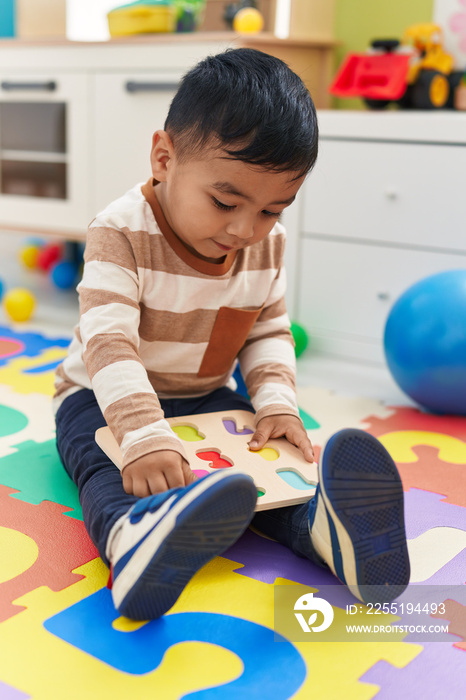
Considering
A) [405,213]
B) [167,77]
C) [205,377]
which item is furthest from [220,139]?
[167,77]

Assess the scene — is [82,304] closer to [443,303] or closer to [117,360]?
[117,360]

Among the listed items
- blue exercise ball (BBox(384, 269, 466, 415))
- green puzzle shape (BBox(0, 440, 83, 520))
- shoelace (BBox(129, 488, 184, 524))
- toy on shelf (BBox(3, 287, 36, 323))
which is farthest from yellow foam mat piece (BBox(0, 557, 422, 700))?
toy on shelf (BBox(3, 287, 36, 323))

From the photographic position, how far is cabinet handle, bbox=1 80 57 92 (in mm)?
2203

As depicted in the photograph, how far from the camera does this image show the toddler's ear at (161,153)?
95 cm

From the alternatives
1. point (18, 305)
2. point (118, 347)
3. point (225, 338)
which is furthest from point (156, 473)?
point (18, 305)

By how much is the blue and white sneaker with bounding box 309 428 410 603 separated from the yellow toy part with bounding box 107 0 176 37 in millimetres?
1618

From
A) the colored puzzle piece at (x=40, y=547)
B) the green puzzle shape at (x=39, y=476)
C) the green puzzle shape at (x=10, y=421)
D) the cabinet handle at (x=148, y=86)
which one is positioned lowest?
the green puzzle shape at (x=10, y=421)

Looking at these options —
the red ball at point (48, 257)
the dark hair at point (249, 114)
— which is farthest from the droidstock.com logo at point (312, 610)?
the red ball at point (48, 257)

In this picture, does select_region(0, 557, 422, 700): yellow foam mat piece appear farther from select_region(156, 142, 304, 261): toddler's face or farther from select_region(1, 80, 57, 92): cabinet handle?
select_region(1, 80, 57, 92): cabinet handle

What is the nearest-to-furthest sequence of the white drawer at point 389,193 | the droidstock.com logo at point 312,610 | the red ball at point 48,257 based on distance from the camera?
the droidstock.com logo at point 312,610, the white drawer at point 389,193, the red ball at point 48,257

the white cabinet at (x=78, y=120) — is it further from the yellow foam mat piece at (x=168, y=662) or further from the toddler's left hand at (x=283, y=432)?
the yellow foam mat piece at (x=168, y=662)

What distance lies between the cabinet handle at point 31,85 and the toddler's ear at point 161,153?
1.38 m

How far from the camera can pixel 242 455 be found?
0.98 m

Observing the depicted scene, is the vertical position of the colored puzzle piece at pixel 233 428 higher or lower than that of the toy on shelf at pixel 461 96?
lower
